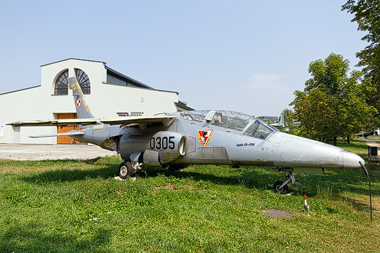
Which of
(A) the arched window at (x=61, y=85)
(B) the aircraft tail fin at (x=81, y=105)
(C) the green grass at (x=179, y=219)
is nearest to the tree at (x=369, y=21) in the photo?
(C) the green grass at (x=179, y=219)

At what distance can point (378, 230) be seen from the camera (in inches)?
187

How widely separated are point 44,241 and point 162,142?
5271 millimetres

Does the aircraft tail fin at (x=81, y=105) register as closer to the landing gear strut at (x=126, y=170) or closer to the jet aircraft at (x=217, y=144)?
the jet aircraft at (x=217, y=144)

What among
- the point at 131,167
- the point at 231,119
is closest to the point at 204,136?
the point at 231,119

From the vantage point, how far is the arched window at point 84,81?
29.0m

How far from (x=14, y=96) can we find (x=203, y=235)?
36.2 meters

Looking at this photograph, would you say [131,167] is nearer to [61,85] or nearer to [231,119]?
[231,119]

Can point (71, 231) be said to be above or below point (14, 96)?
below

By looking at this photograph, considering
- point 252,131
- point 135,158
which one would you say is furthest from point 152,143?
point 252,131

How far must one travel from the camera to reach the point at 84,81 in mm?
29281

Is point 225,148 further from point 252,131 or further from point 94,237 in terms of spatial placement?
point 94,237

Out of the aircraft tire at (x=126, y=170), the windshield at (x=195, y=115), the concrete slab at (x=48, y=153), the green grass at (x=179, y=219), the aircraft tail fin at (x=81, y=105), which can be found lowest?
the green grass at (x=179, y=219)

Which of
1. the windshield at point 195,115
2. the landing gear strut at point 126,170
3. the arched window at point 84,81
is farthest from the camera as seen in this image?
the arched window at point 84,81

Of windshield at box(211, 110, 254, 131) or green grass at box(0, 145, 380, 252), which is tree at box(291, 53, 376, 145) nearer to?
green grass at box(0, 145, 380, 252)
